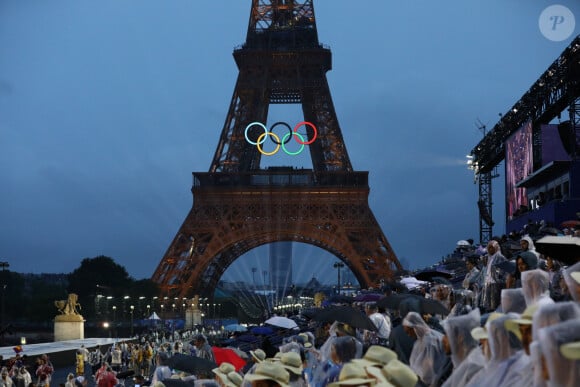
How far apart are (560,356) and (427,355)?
4.35 m

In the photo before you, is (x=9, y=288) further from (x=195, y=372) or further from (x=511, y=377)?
(x=511, y=377)

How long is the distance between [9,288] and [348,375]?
323ft

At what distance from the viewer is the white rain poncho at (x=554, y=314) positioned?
3.82 meters

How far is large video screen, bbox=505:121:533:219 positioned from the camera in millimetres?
37450

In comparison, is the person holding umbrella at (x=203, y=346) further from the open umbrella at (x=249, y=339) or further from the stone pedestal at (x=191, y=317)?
the stone pedestal at (x=191, y=317)

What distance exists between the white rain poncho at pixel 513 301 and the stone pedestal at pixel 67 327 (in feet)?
168

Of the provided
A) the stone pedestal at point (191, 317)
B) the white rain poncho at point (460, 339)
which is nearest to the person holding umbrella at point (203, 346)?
the white rain poncho at point (460, 339)

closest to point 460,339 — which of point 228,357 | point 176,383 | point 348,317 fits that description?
point 176,383

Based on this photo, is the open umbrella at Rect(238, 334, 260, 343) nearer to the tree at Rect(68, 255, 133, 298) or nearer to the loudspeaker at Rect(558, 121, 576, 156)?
the loudspeaker at Rect(558, 121, 576, 156)

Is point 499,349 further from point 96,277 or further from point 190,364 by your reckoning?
point 96,277

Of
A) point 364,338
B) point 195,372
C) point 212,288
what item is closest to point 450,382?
point 195,372

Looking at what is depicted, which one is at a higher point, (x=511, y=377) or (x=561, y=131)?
(x=561, y=131)

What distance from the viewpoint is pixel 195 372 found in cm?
1116

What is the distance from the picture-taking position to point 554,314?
3854 mm
